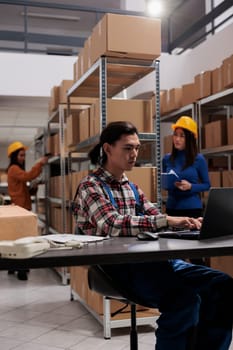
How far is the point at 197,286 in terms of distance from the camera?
5.97 ft

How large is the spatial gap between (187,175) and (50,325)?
5.31 feet

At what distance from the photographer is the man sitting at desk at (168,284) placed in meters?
1.70

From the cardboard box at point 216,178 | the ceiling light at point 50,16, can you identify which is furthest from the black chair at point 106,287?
the ceiling light at point 50,16

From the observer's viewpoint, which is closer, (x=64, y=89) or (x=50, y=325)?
(x=50, y=325)

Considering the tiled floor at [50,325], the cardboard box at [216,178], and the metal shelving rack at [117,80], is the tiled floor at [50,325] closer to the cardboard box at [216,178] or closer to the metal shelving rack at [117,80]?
the metal shelving rack at [117,80]

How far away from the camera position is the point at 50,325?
3201 mm

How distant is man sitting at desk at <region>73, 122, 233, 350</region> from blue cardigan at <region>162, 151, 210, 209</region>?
1795 mm

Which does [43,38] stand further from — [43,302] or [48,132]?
[43,302]

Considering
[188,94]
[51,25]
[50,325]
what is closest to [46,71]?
[188,94]

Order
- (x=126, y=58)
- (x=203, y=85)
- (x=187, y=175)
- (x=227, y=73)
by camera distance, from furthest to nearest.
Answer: (x=203, y=85), (x=227, y=73), (x=187, y=175), (x=126, y=58)

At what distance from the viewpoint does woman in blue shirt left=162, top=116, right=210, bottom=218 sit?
3740 mm

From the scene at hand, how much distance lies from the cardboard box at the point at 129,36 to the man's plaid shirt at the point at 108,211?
121 centimetres

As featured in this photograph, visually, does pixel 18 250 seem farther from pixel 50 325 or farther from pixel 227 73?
pixel 227 73

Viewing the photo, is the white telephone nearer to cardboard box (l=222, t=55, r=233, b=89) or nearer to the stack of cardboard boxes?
the stack of cardboard boxes
